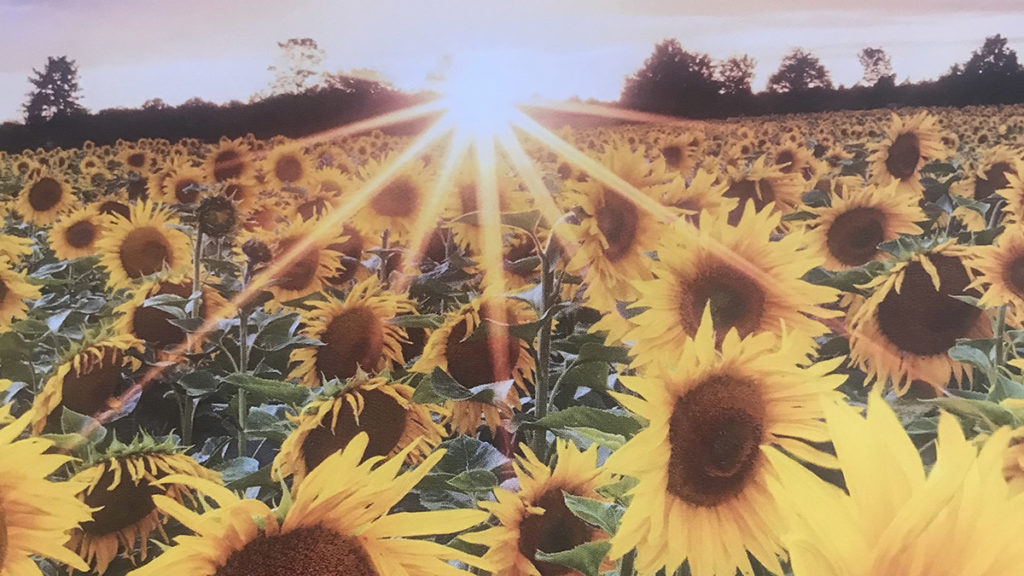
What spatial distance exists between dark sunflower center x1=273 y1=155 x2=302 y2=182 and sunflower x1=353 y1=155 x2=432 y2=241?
2.20 metres

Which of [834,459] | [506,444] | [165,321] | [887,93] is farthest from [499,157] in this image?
[887,93]

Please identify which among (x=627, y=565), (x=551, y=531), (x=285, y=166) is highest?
(x=285, y=166)

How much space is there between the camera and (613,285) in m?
1.34

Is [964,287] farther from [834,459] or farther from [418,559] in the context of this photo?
[418,559]

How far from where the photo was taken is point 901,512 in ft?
0.96

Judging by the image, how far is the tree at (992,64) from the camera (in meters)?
8.46

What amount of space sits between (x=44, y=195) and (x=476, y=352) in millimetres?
4663

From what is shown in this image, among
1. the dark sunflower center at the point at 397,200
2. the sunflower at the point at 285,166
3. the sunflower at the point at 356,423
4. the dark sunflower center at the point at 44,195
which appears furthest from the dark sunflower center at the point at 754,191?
the dark sunflower center at the point at 44,195

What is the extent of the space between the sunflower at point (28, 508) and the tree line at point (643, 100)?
20.2ft

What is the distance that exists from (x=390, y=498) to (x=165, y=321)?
5.15 ft

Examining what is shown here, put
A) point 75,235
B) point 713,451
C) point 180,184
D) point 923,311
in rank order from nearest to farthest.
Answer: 1. point 713,451
2. point 923,311
3. point 75,235
4. point 180,184

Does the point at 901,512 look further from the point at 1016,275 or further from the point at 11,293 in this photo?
the point at 11,293

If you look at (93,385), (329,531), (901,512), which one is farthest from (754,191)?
(901,512)

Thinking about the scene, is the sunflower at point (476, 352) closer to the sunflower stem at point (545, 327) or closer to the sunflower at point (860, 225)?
the sunflower stem at point (545, 327)
